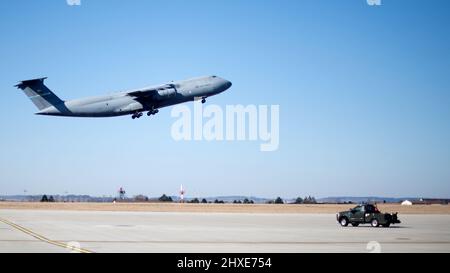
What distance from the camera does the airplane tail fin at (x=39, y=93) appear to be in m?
66.6

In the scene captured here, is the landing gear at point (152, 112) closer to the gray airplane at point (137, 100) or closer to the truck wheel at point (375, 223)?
the gray airplane at point (137, 100)

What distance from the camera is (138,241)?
3061cm

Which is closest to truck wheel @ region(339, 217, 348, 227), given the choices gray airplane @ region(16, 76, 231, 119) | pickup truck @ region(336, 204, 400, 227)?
pickup truck @ region(336, 204, 400, 227)

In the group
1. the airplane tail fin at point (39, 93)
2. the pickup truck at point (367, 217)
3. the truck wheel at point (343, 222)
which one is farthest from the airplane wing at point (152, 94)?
the truck wheel at point (343, 222)

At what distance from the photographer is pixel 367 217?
47.3 m

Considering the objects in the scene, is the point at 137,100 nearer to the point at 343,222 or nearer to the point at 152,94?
the point at 152,94

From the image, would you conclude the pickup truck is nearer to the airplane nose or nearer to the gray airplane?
the gray airplane

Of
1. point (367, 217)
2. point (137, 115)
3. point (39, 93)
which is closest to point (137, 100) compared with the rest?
point (137, 115)

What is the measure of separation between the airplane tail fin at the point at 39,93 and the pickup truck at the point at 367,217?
33.9 metres

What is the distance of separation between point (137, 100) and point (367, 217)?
81.1 ft

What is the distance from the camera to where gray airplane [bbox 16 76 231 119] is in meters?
60.5

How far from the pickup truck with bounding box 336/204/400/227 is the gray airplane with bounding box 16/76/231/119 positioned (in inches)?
729
